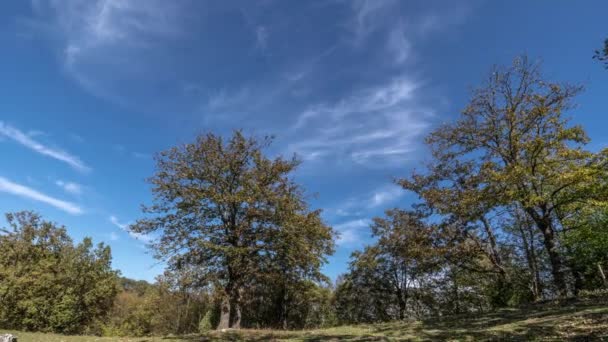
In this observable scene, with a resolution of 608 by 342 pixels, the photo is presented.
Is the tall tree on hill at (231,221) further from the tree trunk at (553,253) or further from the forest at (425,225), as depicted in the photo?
the tree trunk at (553,253)

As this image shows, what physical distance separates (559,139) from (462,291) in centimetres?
2372

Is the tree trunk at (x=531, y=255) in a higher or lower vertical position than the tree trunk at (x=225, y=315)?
higher

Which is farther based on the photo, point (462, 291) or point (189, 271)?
point (462, 291)

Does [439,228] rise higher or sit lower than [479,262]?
higher

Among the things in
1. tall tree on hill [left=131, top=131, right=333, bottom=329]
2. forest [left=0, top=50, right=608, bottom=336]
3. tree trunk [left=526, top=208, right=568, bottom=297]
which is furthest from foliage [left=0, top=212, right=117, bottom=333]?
tree trunk [left=526, top=208, right=568, bottom=297]

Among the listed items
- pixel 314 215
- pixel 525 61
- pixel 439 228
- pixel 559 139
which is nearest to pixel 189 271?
pixel 314 215

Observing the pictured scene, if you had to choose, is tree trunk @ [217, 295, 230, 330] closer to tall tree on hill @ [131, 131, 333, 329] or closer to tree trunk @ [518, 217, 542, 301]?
tall tree on hill @ [131, 131, 333, 329]

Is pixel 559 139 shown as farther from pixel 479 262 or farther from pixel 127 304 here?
pixel 127 304

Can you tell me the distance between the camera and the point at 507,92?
22.5 metres

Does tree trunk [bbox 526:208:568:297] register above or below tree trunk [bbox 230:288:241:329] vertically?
above

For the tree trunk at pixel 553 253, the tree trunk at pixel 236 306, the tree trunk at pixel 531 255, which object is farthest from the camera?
the tree trunk at pixel 531 255

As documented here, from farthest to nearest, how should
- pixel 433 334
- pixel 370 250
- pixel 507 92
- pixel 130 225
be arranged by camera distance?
pixel 370 250 → pixel 507 92 → pixel 130 225 → pixel 433 334

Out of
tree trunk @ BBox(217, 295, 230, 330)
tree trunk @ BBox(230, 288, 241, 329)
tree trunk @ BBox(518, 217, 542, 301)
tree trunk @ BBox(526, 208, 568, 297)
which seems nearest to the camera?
tree trunk @ BBox(526, 208, 568, 297)

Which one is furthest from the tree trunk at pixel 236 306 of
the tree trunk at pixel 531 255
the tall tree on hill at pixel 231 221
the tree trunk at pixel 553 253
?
the tree trunk at pixel 531 255
